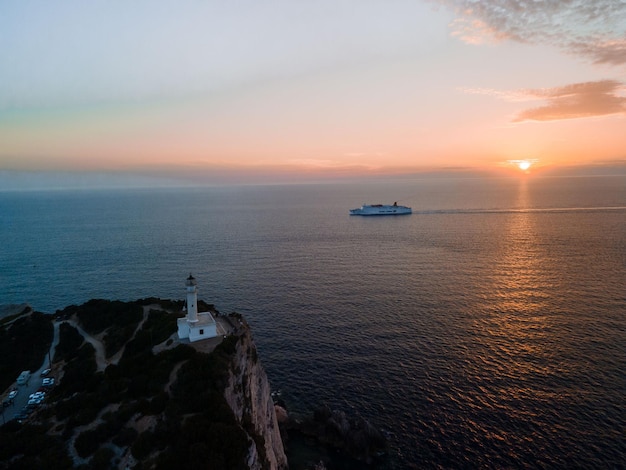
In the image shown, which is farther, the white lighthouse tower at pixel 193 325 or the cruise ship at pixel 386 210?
the cruise ship at pixel 386 210

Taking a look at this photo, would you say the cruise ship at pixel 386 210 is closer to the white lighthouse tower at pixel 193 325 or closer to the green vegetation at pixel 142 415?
the green vegetation at pixel 142 415

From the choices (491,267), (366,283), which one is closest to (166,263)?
(366,283)

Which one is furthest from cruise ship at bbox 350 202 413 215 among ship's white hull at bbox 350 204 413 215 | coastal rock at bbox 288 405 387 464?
coastal rock at bbox 288 405 387 464

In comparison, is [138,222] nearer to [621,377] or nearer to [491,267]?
[491,267]

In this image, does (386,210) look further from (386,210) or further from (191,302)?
(191,302)

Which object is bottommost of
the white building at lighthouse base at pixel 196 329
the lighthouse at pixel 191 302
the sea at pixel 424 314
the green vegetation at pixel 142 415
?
the sea at pixel 424 314

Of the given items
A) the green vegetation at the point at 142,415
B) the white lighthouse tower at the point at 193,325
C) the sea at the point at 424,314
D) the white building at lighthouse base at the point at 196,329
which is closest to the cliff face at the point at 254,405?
the green vegetation at the point at 142,415

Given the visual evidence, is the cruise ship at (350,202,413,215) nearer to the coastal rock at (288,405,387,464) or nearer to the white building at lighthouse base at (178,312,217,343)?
the coastal rock at (288,405,387,464)
